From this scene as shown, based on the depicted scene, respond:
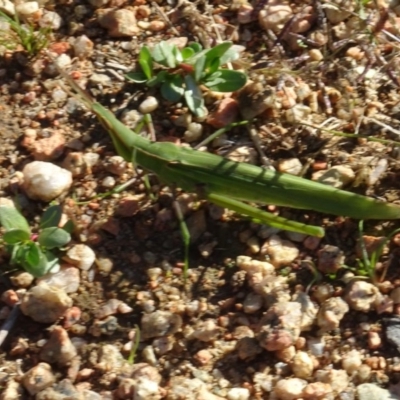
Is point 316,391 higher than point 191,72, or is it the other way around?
point 191,72

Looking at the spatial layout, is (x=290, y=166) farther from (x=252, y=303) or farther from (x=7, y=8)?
(x=7, y=8)

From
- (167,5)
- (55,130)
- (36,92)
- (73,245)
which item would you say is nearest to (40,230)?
(73,245)

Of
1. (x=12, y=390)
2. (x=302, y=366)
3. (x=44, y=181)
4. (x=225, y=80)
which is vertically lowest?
(x=12, y=390)

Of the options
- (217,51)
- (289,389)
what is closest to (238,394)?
(289,389)

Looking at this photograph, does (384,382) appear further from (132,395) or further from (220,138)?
(220,138)

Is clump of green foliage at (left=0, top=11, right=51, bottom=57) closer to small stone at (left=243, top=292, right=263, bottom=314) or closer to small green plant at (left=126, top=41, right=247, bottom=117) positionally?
small green plant at (left=126, top=41, right=247, bottom=117)

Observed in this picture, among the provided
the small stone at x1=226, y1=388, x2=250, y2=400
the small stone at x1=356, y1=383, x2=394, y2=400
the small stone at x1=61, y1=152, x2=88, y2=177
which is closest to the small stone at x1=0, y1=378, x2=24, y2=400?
the small stone at x1=226, y1=388, x2=250, y2=400

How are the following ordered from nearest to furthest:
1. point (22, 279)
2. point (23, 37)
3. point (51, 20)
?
1. point (22, 279)
2. point (23, 37)
3. point (51, 20)
